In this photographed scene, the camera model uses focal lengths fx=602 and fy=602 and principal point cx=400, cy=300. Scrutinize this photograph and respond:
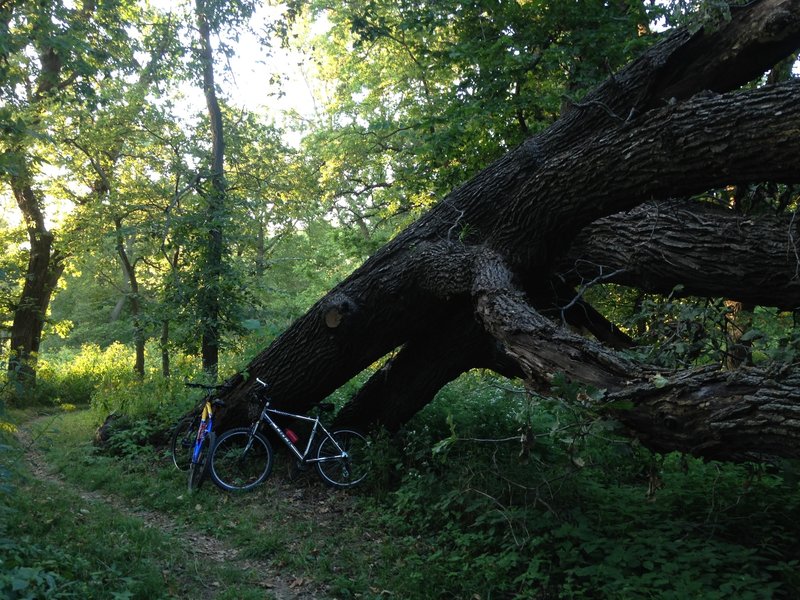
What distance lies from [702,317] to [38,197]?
Result: 53.5 feet

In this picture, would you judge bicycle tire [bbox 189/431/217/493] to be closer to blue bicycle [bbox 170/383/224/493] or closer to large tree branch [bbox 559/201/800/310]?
blue bicycle [bbox 170/383/224/493]

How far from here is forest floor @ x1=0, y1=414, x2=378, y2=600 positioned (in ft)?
15.3

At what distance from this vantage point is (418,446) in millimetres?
6926

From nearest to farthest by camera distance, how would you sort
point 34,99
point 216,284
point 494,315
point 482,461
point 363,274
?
point 494,315 → point 482,461 → point 363,274 → point 216,284 → point 34,99

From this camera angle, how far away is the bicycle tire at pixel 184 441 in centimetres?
786

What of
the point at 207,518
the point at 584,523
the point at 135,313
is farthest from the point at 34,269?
the point at 584,523

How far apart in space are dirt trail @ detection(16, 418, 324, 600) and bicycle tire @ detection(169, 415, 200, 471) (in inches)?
41.8

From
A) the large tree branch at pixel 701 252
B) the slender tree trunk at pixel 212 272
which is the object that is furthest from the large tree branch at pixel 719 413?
the slender tree trunk at pixel 212 272

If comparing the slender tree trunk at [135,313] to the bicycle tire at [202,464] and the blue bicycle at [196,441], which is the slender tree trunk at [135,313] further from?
the bicycle tire at [202,464]

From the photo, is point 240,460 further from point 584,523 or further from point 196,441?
point 584,523

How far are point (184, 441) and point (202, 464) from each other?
95 cm

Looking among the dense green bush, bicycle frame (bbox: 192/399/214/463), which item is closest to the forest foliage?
the dense green bush

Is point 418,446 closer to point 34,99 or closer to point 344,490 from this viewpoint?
point 344,490

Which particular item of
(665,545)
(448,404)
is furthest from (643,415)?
(448,404)
